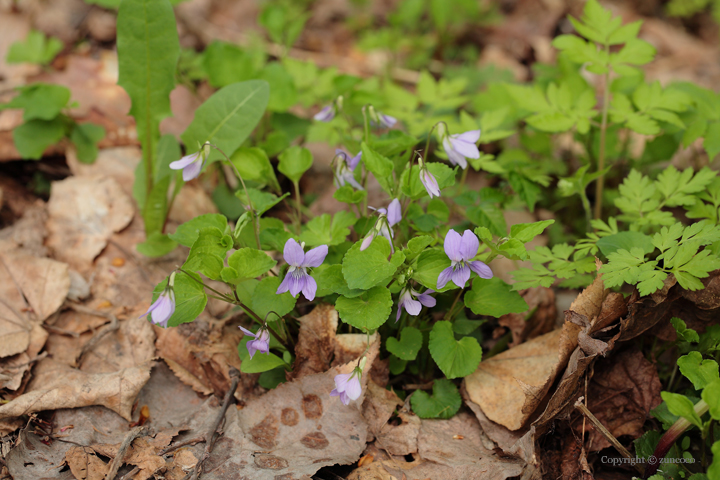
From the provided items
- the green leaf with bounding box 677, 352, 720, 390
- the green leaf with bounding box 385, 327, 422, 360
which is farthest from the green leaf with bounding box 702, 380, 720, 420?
the green leaf with bounding box 385, 327, 422, 360

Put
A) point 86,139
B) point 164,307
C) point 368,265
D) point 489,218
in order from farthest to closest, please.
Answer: point 86,139, point 489,218, point 368,265, point 164,307

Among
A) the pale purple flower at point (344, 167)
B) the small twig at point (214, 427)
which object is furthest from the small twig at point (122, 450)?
the pale purple flower at point (344, 167)

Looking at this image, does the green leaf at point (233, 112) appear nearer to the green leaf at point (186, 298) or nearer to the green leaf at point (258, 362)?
the green leaf at point (186, 298)

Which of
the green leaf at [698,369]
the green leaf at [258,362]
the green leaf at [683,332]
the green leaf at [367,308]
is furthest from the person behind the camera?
the green leaf at [258,362]

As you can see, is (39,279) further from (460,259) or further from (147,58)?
(460,259)

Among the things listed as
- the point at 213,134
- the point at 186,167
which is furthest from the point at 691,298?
the point at 213,134

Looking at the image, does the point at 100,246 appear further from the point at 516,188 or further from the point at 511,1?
the point at 511,1

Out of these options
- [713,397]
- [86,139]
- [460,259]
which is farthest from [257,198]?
[713,397]
